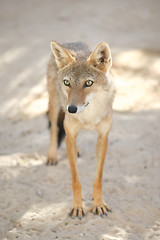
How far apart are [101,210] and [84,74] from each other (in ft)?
6.70

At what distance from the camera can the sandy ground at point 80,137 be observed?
4.05m

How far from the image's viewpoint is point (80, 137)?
6.61 m

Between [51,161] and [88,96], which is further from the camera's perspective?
Result: [51,161]

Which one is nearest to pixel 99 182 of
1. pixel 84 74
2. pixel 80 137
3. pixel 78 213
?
pixel 78 213

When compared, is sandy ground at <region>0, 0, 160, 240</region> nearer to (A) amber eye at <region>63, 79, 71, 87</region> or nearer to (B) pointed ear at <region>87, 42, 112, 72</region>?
(A) amber eye at <region>63, 79, 71, 87</region>

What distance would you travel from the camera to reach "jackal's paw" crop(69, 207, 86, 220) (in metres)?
4.15

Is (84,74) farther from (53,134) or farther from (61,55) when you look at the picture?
(53,134)

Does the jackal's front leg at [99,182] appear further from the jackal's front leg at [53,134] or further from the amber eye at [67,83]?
the jackal's front leg at [53,134]

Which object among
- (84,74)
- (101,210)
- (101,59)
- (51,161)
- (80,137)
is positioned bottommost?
(101,210)

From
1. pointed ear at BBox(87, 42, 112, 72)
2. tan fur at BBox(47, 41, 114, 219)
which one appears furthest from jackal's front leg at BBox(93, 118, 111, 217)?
pointed ear at BBox(87, 42, 112, 72)

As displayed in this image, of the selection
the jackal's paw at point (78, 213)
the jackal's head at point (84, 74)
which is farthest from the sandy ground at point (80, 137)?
the jackal's head at point (84, 74)

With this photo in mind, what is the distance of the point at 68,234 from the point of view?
12.2ft

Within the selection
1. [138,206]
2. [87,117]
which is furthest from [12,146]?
[138,206]

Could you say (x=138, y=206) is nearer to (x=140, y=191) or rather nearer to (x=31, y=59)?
(x=140, y=191)
